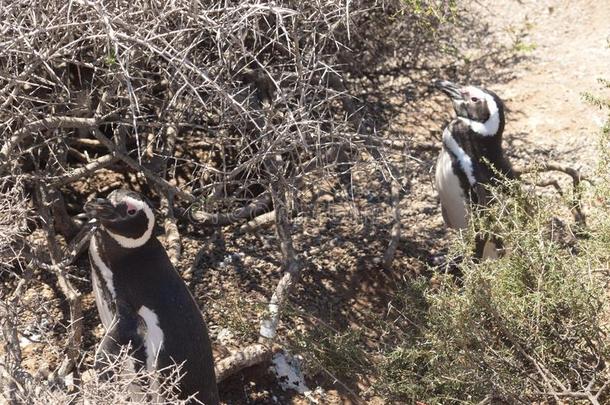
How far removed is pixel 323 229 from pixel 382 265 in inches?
14.8

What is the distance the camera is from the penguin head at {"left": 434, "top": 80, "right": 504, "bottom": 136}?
Result: 4.92m

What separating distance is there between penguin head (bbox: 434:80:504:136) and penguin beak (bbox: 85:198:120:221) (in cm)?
219

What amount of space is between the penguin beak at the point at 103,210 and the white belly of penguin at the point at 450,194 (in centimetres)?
201

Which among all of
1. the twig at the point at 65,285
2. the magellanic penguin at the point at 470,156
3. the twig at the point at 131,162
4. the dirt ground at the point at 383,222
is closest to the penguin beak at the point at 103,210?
the twig at the point at 65,285

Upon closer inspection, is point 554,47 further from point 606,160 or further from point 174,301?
point 174,301

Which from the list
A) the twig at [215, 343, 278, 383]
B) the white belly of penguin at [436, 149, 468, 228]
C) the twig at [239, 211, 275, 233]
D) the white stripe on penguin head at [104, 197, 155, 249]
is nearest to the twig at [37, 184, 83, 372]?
A: the white stripe on penguin head at [104, 197, 155, 249]

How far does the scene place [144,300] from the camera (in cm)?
353

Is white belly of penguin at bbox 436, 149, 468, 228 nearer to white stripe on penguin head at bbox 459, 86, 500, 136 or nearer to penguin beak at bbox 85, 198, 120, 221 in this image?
white stripe on penguin head at bbox 459, 86, 500, 136

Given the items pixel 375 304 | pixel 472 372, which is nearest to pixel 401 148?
pixel 375 304

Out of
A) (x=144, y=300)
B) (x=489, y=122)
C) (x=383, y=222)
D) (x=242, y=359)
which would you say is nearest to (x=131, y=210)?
(x=144, y=300)

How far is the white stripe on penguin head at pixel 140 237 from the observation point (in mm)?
3498

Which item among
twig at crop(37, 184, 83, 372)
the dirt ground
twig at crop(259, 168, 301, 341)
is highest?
twig at crop(37, 184, 83, 372)

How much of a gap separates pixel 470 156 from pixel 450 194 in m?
0.22

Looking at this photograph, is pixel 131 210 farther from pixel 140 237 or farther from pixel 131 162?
pixel 131 162
